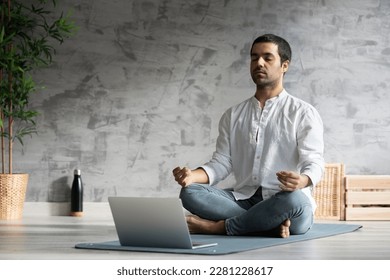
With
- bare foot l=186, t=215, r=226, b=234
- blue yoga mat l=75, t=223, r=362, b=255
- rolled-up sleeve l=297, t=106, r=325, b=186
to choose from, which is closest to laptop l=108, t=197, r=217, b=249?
blue yoga mat l=75, t=223, r=362, b=255

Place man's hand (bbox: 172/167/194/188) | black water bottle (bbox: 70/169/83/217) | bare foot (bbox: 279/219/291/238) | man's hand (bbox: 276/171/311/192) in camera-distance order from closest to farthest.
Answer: man's hand (bbox: 276/171/311/192)
man's hand (bbox: 172/167/194/188)
bare foot (bbox: 279/219/291/238)
black water bottle (bbox: 70/169/83/217)

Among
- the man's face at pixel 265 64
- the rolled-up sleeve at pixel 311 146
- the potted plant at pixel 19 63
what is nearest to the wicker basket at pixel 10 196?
the potted plant at pixel 19 63

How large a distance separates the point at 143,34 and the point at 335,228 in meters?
2.29

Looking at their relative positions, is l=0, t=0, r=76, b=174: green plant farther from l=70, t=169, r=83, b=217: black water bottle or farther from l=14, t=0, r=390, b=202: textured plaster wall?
l=70, t=169, r=83, b=217: black water bottle

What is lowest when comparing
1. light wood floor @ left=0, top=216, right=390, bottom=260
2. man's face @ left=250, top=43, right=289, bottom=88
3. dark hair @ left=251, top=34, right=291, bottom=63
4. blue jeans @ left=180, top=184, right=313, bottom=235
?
light wood floor @ left=0, top=216, right=390, bottom=260

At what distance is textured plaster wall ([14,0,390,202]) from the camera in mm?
6441

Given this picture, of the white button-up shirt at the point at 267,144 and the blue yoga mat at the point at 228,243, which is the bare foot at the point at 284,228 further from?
the white button-up shirt at the point at 267,144

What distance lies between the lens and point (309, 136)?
438 cm

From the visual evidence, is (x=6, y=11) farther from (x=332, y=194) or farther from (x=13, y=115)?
(x=332, y=194)

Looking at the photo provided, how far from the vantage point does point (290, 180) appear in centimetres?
402

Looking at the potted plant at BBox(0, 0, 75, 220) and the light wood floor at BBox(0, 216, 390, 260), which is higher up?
the potted plant at BBox(0, 0, 75, 220)

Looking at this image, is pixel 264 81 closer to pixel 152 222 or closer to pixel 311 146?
pixel 311 146
